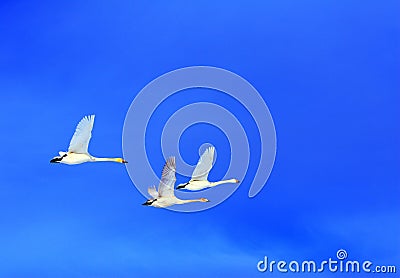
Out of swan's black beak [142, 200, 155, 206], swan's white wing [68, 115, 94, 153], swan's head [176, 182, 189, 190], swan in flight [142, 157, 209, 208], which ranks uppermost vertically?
swan's white wing [68, 115, 94, 153]

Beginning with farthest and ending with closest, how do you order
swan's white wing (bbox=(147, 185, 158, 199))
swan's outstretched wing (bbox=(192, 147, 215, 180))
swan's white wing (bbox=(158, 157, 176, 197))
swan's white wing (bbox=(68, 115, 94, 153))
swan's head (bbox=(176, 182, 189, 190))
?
swan's head (bbox=(176, 182, 189, 190)) → swan's white wing (bbox=(147, 185, 158, 199)) → swan's outstretched wing (bbox=(192, 147, 215, 180)) → swan's white wing (bbox=(158, 157, 176, 197)) → swan's white wing (bbox=(68, 115, 94, 153))

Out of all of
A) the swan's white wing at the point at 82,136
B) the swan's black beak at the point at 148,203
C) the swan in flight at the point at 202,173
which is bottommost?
the swan's black beak at the point at 148,203

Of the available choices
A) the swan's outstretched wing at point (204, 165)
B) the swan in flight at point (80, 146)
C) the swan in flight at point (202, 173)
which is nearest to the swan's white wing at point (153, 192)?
the swan in flight at point (202, 173)

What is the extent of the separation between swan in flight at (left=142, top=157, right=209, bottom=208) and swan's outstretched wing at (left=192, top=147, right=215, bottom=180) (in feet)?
1.65

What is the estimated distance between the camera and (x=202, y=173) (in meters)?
10.4

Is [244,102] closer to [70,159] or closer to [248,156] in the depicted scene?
[248,156]

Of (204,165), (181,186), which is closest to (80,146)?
(181,186)

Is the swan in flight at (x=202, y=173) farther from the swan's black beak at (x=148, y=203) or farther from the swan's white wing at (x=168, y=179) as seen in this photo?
the swan's black beak at (x=148, y=203)

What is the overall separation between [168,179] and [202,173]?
32.1 inches

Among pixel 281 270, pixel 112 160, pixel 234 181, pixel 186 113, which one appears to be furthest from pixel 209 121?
pixel 281 270

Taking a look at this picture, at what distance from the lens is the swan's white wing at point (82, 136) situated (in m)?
9.44

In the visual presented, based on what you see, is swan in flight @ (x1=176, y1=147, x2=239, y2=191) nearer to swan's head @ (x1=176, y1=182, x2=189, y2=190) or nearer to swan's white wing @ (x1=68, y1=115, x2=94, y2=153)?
swan's head @ (x1=176, y1=182, x2=189, y2=190)

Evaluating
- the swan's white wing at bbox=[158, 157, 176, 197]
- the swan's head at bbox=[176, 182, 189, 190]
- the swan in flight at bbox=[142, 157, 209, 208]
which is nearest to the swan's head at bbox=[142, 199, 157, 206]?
the swan in flight at bbox=[142, 157, 209, 208]

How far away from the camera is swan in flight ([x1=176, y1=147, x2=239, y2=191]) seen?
10.2 m
